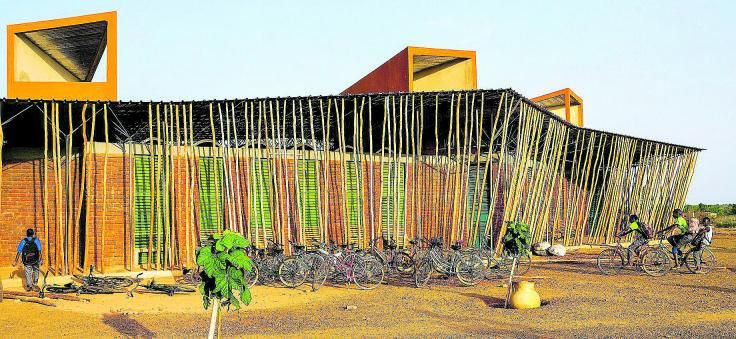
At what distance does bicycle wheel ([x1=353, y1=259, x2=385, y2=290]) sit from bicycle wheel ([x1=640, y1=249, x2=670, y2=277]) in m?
5.60

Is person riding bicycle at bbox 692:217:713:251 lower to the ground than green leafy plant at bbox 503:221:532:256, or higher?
lower

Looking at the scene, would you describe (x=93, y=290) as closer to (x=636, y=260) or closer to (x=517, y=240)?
(x=517, y=240)

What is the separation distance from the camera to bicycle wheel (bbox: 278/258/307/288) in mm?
13211

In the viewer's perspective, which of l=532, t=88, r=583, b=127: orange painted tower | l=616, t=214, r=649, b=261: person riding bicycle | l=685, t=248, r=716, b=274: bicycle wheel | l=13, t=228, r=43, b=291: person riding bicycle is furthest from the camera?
l=532, t=88, r=583, b=127: orange painted tower

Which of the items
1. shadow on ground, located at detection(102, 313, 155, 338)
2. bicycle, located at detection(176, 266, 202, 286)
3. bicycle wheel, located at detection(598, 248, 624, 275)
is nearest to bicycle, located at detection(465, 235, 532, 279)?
bicycle wheel, located at detection(598, 248, 624, 275)

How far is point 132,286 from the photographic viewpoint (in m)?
13.3

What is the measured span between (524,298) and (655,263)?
5317 millimetres

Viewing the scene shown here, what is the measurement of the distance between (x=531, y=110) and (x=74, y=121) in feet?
33.6

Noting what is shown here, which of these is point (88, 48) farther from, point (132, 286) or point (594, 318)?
point (594, 318)

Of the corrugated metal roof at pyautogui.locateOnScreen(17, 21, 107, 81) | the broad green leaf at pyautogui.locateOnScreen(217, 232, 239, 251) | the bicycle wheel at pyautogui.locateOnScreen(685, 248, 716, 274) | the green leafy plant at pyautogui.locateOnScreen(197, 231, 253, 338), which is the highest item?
the corrugated metal roof at pyautogui.locateOnScreen(17, 21, 107, 81)

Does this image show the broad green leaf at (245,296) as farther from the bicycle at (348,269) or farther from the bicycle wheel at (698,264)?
the bicycle wheel at (698,264)

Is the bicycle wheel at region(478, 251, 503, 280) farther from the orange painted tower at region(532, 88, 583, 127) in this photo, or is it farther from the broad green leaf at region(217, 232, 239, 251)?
the orange painted tower at region(532, 88, 583, 127)

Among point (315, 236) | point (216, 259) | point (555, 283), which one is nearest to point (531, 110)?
point (555, 283)

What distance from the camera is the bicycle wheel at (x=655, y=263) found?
14.8 metres
